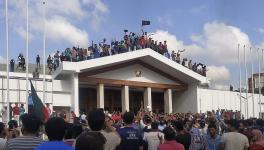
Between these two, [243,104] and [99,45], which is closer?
[99,45]

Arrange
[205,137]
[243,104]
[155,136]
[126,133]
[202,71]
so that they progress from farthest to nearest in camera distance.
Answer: [243,104] < [202,71] < [205,137] < [155,136] < [126,133]

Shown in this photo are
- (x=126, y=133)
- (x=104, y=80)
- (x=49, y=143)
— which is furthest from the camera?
(x=104, y=80)

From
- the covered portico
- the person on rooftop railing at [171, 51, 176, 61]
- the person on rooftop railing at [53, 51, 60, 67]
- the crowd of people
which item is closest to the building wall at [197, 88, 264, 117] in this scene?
the covered portico

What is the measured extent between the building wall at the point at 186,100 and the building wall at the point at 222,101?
632 millimetres

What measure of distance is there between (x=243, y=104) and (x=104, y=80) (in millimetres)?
18824

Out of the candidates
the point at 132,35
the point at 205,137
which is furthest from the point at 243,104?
the point at 205,137

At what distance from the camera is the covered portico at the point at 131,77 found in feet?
106

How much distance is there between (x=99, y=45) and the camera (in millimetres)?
33750

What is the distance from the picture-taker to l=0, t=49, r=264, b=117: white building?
3178 centimetres

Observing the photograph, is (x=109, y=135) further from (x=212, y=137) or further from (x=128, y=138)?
(x=212, y=137)

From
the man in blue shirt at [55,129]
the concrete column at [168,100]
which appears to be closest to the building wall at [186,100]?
the concrete column at [168,100]

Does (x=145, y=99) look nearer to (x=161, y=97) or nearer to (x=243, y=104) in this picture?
(x=161, y=97)

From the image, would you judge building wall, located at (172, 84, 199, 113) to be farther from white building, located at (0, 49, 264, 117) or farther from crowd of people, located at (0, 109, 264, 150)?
crowd of people, located at (0, 109, 264, 150)

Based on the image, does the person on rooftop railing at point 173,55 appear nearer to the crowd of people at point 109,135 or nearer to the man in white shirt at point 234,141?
the crowd of people at point 109,135
